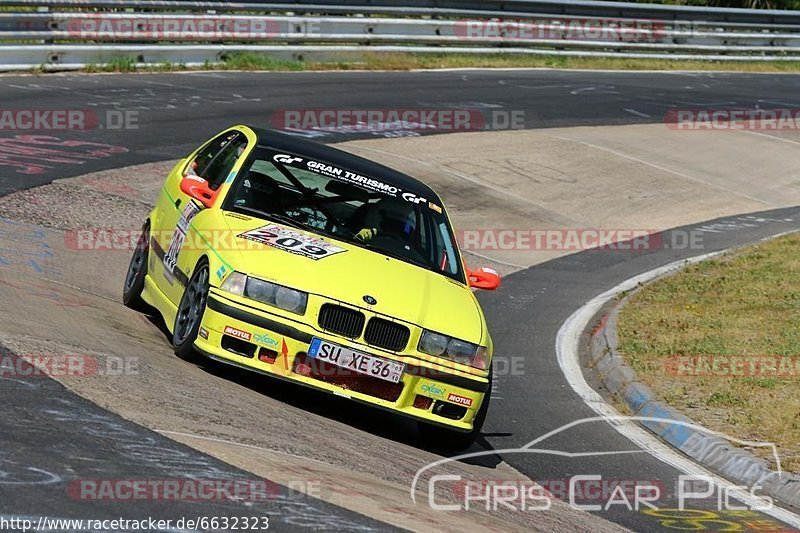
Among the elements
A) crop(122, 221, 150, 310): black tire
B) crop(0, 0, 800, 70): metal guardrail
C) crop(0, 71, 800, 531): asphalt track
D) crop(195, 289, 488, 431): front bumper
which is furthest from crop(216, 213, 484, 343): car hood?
crop(0, 0, 800, 70): metal guardrail

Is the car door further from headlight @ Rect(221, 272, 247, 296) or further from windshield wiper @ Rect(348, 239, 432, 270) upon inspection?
windshield wiper @ Rect(348, 239, 432, 270)

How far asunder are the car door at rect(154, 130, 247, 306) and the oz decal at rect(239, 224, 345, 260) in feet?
1.63

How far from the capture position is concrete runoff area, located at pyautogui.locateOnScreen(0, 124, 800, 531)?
638cm

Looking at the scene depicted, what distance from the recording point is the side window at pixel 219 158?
9148 mm

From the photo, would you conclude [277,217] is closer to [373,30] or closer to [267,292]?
[267,292]

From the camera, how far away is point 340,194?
8883 millimetres

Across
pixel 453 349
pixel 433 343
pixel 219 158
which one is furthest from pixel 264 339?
pixel 219 158

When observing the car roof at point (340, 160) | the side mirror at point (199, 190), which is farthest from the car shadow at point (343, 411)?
the car roof at point (340, 160)

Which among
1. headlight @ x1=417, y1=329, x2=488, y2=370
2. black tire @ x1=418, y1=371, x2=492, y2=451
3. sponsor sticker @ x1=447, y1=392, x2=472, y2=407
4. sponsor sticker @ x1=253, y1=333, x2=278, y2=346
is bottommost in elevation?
black tire @ x1=418, y1=371, x2=492, y2=451

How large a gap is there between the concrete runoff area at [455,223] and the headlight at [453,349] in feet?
2.02

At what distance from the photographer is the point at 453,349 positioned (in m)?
7.77

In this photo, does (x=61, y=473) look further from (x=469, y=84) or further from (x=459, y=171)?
(x=469, y=84)

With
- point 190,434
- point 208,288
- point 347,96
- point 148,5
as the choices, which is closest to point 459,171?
point 347,96

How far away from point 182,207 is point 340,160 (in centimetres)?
118
